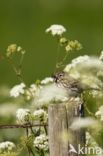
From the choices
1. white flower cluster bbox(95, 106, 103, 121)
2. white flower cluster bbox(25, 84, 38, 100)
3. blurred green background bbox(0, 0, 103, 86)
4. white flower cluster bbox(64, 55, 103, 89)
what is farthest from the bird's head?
blurred green background bbox(0, 0, 103, 86)

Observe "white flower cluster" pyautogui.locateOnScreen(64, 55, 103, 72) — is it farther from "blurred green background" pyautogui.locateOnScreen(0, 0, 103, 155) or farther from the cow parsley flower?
"blurred green background" pyautogui.locateOnScreen(0, 0, 103, 155)

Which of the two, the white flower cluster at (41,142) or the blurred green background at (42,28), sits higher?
the blurred green background at (42,28)

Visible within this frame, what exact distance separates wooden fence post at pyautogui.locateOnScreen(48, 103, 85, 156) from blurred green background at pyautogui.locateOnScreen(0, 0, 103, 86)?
3199 millimetres

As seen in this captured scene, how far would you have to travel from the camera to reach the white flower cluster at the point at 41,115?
9.83 ft

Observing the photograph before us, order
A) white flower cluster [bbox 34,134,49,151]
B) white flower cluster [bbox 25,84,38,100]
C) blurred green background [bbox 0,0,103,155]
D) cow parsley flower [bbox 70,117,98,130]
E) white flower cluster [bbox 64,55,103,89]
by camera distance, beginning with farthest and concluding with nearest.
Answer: blurred green background [bbox 0,0,103,155], white flower cluster [bbox 25,84,38,100], white flower cluster [bbox 34,134,49,151], white flower cluster [bbox 64,55,103,89], cow parsley flower [bbox 70,117,98,130]

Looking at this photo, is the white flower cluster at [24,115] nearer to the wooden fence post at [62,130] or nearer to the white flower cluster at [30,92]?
the white flower cluster at [30,92]

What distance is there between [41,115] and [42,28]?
15.2 feet

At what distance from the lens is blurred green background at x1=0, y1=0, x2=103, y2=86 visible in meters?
6.34

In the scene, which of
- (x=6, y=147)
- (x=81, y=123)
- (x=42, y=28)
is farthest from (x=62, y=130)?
(x=42, y=28)

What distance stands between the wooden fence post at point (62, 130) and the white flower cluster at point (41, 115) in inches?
17.3

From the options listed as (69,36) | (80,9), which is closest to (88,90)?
(69,36)

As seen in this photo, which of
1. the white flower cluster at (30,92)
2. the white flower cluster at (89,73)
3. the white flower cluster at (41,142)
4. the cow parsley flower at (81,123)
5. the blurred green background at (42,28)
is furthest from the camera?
the blurred green background at (42,28)

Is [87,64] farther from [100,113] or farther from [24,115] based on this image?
[24,115]

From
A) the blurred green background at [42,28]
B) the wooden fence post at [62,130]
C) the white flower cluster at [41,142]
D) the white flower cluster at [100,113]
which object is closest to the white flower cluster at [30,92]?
the white flower cluster at [41,142]
